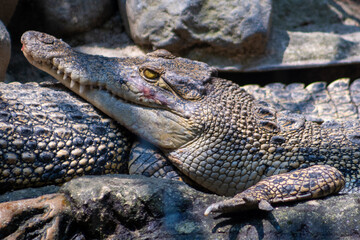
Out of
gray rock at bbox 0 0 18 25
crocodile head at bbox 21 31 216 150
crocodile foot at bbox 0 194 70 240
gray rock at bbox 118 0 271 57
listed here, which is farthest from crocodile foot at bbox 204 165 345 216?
gray rock at bbox 0 0 18 25

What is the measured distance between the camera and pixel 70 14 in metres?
4.65

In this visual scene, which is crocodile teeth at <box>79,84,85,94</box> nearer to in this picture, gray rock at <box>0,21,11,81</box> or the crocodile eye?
the crocodile eye

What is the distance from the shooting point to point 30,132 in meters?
2.37

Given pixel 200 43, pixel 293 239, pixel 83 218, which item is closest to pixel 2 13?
pixel 200 43

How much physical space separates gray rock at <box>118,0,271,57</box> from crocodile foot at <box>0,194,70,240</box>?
3.04 metres

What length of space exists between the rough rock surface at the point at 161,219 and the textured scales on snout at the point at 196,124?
495 millimetres

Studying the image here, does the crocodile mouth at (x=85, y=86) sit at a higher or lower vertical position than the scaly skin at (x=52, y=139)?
higher

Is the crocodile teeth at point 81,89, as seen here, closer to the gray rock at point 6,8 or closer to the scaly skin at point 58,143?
the scaly skin at point 58,143

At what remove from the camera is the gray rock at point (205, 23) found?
455 centimetres

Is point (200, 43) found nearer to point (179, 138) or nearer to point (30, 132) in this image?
point (179, 138)

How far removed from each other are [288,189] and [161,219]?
76 cm

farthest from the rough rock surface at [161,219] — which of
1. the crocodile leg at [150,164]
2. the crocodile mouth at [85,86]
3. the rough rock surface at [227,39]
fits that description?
the rough rock surface at [227,39]

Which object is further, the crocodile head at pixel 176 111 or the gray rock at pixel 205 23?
the gray rock at pixel 205 23

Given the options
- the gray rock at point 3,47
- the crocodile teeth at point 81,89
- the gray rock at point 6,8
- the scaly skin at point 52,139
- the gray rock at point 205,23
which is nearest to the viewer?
the scaly skin at point 52,139
